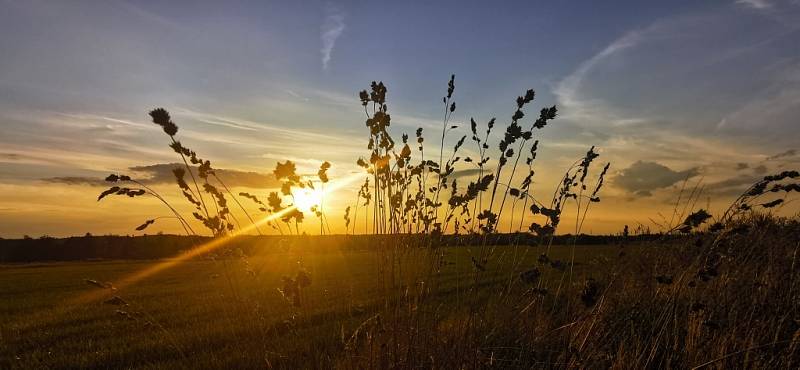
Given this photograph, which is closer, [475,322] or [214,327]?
[475,322]

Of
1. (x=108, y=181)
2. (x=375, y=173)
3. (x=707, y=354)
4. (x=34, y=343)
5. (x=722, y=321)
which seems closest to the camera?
(x=108, y=181)

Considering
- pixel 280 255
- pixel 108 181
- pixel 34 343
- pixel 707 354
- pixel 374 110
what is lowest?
pixel 34 343

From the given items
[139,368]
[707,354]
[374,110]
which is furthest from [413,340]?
[139,368]

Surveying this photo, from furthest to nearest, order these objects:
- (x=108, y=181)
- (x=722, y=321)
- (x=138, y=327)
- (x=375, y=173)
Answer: (x=138, y=327) < (x=722, y=321) < (x=375, y=173) < (x=108, y=181)

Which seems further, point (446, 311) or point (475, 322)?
point (446, 311)

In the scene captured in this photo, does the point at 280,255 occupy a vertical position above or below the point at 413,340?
above

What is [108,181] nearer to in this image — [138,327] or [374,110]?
[374,110]

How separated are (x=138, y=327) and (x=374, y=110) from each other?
19.0ft

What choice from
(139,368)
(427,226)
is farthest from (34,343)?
(427,226)

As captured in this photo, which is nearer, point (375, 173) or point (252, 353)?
point (375, 173)

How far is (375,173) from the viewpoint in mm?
3570

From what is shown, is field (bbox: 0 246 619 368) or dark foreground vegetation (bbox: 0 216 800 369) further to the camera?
field (bbox: 0 246 619 368)

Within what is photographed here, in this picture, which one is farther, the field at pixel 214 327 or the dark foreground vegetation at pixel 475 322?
the field at pixel 214 327

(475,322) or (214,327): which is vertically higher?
(475,322)
